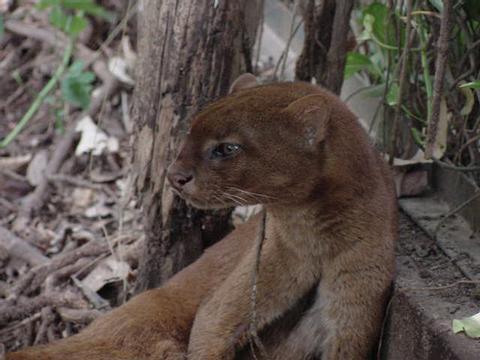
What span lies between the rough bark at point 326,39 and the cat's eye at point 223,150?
129cm

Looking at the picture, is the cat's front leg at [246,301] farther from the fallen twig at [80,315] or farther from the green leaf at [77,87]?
the green leaf at [77,87]

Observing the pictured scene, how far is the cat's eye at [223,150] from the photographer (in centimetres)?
323

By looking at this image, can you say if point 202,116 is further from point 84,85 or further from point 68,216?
point 84,85

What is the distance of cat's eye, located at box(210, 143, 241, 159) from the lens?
10.6ft

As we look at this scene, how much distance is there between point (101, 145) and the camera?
21.1ft

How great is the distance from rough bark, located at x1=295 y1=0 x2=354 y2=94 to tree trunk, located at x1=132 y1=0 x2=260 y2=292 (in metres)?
0.30

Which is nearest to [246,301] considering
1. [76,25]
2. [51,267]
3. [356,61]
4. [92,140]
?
[356,61]

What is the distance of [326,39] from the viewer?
4352 mm

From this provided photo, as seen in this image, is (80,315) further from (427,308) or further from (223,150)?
(427,308)

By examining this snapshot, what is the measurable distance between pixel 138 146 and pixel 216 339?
1246 millimetres

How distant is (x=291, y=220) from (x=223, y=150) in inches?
15.2

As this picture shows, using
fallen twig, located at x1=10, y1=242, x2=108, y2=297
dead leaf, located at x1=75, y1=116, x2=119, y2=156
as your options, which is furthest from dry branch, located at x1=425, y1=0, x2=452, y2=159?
dead leaf, located at x1=75, y1=116, x2=119, y2=156

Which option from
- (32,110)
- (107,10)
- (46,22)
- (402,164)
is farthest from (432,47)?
(46,22)

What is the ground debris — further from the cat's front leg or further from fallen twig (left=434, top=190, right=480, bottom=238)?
fallen twig (left=434, top=190, right=480, bottom=238)
